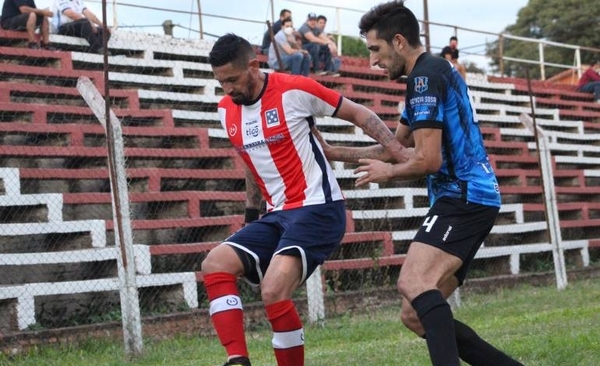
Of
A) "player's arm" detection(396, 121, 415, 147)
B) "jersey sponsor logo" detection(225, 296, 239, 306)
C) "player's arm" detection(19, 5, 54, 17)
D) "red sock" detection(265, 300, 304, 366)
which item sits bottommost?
"red sock" detection(265, 300, 304, 366)

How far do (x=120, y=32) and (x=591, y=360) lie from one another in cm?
1119

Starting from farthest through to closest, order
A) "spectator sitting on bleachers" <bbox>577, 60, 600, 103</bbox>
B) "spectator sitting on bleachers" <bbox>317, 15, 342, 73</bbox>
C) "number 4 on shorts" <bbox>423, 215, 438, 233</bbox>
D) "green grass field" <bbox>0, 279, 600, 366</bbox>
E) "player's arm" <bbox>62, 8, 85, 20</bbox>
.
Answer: "spectator sitting on bleachers" <bbox>577, 60, 600, 103</bbox> < "spectator sitting on bleachers" <bbox>317, 15, 342, 73</bbox> < "player's arm" <bbox>62, 8, 85, 20</bbox> < "green grass field" <bbox>0, 279, 600, 366</bbox> < "number 4 on shorts" <bbox>423, 215, 438, 233</bbox>

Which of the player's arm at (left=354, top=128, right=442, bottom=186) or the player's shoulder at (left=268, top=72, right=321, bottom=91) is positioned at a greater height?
the player's shoulder at (left=268, top=72, right=321, bottom=91)

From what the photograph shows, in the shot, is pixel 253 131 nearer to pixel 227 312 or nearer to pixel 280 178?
pixel 280 178

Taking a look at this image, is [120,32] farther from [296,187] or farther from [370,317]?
[296,187]

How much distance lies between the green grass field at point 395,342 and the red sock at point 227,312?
1.63m

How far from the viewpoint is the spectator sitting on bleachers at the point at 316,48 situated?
17.0 m

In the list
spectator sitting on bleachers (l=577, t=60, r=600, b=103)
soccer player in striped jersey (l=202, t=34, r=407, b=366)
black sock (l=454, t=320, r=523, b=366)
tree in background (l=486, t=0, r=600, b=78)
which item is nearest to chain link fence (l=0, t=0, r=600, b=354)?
soccer player in striped jersey (l=202, t=34, r=407, b=366)

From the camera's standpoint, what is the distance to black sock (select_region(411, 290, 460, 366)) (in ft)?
16.4

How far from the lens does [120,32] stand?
16.2m

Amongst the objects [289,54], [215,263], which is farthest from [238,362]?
[289,54]

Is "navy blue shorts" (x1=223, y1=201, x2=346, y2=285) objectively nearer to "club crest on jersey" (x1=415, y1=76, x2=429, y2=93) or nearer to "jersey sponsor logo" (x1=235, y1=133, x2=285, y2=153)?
"jersey sponsor logo" (x1=235, y1=133, x2=285, y2=153)

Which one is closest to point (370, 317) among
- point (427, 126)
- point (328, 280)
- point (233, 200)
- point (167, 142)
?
point (328, 280)

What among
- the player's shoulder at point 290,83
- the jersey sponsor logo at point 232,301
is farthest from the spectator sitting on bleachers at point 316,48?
the jersey sponsor logo at point 232,301
